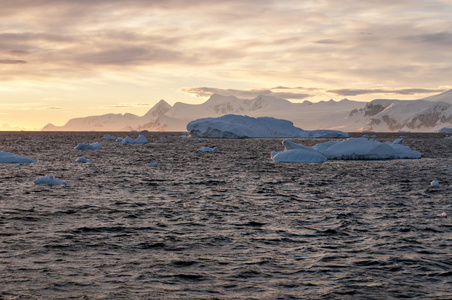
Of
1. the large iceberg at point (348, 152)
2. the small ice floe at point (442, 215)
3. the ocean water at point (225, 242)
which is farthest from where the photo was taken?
the large iceberg at point (348, 152)

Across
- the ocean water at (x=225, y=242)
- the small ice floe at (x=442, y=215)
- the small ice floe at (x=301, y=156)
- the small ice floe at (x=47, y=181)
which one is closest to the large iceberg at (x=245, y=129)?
the small ice floe at (x=301, y=156)

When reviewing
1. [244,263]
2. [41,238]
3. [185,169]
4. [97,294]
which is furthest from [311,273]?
[185,169]

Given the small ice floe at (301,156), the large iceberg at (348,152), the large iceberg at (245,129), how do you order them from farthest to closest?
1. the large iceberg at (245,129)
2. the large iceberg at (348,152)
3. the small ice floe at (301,156)

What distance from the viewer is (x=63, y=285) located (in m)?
8.87

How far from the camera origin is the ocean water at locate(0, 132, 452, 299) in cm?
888

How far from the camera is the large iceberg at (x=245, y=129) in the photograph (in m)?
110

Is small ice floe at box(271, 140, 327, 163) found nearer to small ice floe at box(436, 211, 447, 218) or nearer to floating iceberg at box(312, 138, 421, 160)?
floating iceberg at box(312, 138, 421, 160)

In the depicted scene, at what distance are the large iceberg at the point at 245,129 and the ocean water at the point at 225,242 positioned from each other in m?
86.8

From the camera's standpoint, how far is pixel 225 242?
479 inches

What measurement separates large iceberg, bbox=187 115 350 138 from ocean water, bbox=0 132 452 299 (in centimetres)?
8684

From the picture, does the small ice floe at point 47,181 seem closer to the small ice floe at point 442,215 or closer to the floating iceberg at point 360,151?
the small ice floe at point 442,215

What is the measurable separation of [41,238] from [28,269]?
281cm

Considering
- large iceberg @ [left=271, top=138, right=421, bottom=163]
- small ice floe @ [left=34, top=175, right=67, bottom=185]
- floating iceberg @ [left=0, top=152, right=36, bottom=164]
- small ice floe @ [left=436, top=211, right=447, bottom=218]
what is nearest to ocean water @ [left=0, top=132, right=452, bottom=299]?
small ice floe @ [left=436, top=211, right=447, bottom=218]

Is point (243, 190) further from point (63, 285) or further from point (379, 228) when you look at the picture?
point (63, 285)
